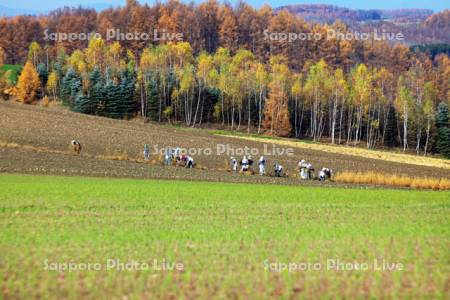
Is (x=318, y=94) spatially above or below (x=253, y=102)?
above

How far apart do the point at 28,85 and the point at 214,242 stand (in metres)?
94.5

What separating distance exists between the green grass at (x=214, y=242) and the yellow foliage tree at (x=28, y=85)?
79.9 metres

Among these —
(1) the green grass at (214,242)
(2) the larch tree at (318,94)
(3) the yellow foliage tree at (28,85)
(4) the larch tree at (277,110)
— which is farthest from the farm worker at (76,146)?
(3) the yellow foliage tree at (28,85)

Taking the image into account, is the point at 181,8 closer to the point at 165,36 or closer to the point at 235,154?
the point at 165,36

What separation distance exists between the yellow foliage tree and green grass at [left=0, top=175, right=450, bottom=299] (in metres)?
79.9

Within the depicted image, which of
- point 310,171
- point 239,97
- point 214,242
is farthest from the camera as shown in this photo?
point 239,97

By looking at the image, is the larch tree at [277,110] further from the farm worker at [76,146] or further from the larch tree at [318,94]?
the farm worker at [76,146]

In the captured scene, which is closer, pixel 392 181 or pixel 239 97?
pixel 392 181

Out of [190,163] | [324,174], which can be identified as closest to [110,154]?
[190,163]

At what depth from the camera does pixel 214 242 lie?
15.3 metres

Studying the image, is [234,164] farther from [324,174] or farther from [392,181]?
[392,181]

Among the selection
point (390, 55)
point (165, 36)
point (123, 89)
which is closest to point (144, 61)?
point (123, 89)

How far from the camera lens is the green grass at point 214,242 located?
38.4 feet

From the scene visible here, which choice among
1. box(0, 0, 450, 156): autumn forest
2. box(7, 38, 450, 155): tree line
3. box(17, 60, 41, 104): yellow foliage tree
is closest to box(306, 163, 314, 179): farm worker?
box(0, 0, 450, 156): autumn forest
